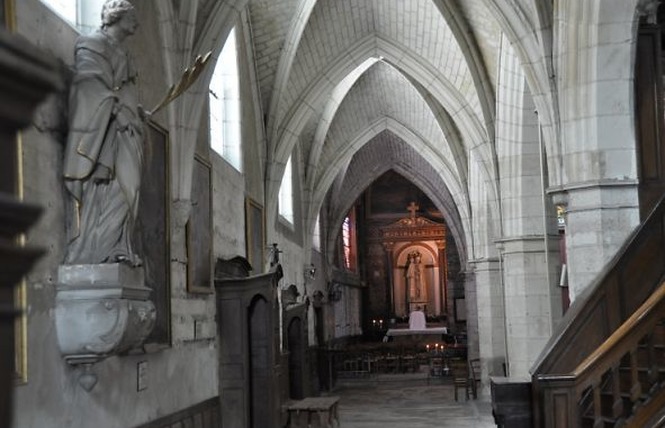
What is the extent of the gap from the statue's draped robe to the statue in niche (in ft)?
105

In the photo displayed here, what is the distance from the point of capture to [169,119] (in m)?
10.1

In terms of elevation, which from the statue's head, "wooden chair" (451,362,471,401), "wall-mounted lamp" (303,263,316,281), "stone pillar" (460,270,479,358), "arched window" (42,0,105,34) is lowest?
"wooden chair" (451,362,471,401)

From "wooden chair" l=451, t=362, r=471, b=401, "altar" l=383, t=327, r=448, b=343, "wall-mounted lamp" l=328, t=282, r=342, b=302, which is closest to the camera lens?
"wooden chair" l=451, t=362, r=471, b=401

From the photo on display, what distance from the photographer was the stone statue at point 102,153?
664cm

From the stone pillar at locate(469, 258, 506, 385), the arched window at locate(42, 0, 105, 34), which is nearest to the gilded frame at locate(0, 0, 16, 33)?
the arched window at locate(42, 0, 105, 34)

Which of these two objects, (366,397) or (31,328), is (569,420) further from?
(366,397)

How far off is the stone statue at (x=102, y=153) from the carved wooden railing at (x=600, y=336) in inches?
149

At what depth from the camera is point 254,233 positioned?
15109mm

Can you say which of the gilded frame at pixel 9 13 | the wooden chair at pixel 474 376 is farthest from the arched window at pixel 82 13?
the wooden chair at pixel 474 376

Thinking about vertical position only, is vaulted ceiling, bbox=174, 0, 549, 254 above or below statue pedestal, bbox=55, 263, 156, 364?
above

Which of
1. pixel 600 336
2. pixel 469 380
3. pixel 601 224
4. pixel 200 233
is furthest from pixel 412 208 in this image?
pixel 600 336

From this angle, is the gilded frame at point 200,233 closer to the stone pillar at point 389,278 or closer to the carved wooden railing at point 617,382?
the carved wooden railing at point 617,382

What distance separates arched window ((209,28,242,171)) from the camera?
13812 mm

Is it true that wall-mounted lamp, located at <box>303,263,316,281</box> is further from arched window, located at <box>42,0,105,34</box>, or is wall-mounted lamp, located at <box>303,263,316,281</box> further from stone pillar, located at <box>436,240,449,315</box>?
stone pillar, located at <box>436,240,449,315</box>
